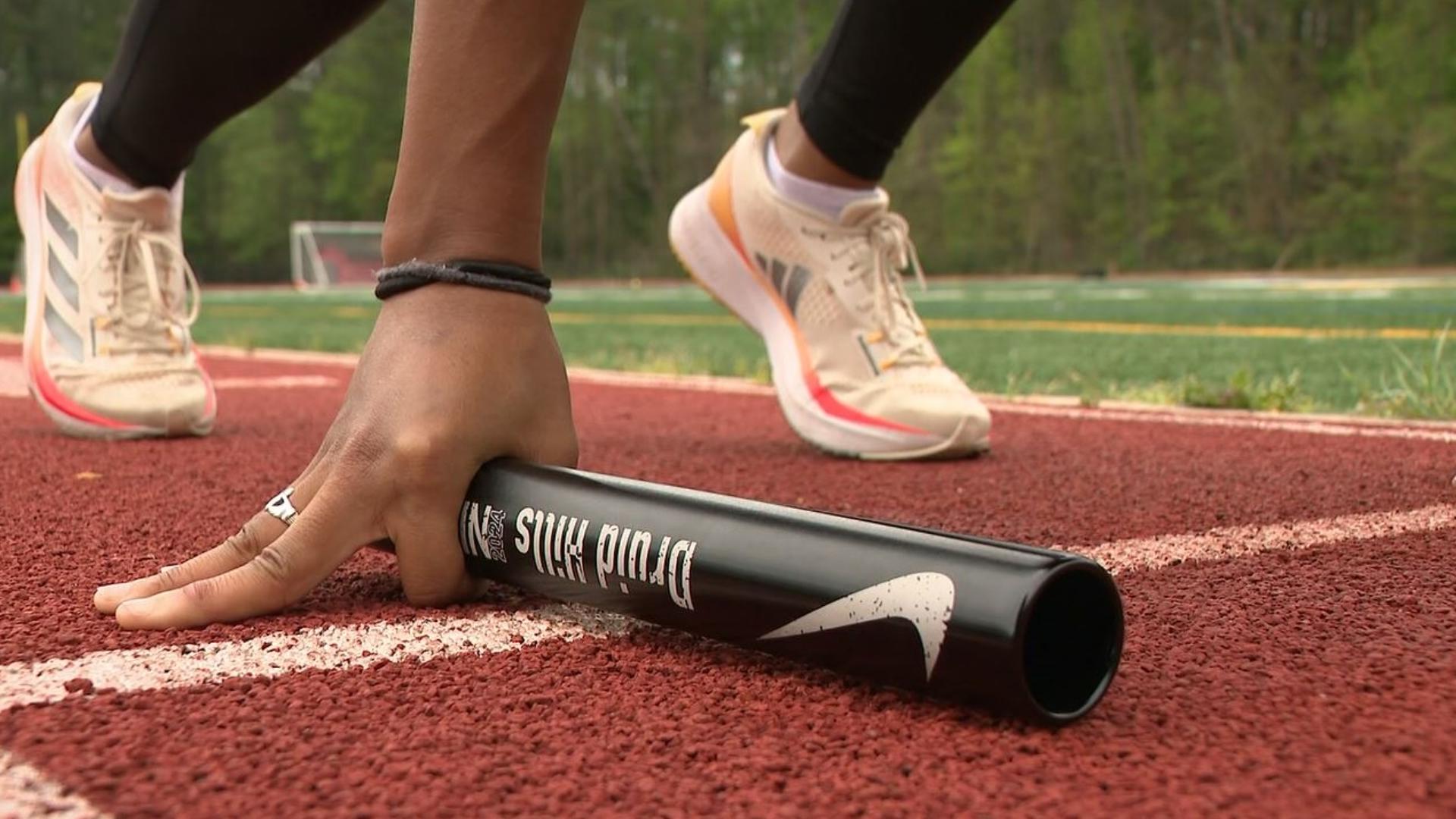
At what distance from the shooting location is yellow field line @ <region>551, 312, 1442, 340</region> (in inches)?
249

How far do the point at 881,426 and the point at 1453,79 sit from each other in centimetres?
3350

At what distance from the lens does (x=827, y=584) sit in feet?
3.27

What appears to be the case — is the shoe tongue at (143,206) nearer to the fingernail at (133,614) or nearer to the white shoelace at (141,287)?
the white shoelace at (141,287)

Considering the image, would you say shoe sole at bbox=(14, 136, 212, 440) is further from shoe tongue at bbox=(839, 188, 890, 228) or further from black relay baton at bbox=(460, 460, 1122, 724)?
black relay baton at bbox=(460, 460, 1122, 724)

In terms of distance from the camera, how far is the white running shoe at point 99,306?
2.50 meters

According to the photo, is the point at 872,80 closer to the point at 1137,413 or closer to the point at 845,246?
the point at 845,246

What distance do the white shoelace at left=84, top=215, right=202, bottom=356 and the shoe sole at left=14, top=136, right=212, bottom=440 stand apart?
0.41ft

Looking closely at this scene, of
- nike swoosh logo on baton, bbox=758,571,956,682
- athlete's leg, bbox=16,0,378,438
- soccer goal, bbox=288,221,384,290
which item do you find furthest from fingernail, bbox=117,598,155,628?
soccer goal, bbox=288,221,384,290

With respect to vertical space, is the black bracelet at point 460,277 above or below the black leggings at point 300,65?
below

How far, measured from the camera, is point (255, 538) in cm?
122

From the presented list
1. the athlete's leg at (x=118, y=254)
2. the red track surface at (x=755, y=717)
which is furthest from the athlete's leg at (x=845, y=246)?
the athlete's leg at (x=118, y=254)

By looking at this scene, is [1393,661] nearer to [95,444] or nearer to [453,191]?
[453,191]

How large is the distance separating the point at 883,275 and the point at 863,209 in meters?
0.12

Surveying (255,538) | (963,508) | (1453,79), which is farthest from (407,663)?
(1453,79)
